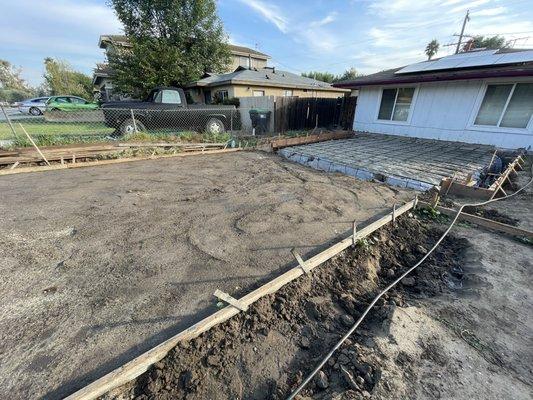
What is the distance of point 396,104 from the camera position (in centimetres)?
1055

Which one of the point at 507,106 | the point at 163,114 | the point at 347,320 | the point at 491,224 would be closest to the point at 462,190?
the point at 491,224

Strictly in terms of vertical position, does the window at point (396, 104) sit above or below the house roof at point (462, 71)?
below

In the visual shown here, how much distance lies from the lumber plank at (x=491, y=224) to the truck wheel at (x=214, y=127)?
8.74 metres

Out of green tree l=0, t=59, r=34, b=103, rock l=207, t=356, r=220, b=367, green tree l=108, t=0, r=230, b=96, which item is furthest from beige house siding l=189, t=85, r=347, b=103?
green tree l=0, t=59, r=34, b=103

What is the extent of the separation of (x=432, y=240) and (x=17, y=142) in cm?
1066

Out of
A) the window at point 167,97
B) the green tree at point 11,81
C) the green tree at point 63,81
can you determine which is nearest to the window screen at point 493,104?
the window at point 167,97

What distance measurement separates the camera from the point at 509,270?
9.78ft

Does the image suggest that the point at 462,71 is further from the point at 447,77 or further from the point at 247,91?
the point at 247,91

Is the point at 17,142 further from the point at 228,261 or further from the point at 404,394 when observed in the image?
the point at 404,394

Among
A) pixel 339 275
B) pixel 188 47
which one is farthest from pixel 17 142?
pixel 188 47

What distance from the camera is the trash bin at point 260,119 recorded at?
41.1ft

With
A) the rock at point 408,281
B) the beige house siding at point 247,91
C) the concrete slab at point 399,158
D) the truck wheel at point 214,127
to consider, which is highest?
the beige house siding at point 247,91

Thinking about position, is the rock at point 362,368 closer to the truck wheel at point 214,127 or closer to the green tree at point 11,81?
the truck wheel at point 214,127

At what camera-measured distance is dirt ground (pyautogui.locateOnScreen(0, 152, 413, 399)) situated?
6.33 ft
